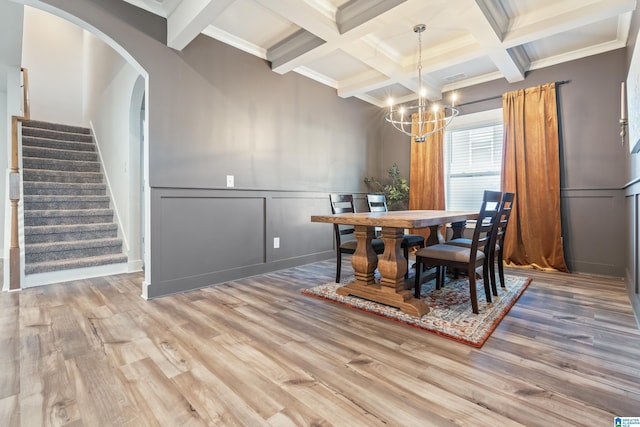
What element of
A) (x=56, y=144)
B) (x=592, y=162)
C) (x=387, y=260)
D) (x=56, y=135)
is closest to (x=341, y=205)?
(x=387, y=260)

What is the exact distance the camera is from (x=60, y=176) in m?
4.15

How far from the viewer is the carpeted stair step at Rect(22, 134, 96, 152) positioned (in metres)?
4.45

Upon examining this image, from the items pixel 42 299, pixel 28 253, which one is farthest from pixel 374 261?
pixel 28 253

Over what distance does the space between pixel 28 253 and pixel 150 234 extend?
65.9 inches

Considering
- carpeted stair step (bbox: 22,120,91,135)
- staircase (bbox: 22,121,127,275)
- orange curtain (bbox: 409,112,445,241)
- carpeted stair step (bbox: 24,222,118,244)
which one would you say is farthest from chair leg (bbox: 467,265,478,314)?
carpeted stair step (bbox: 22,120,91,135)

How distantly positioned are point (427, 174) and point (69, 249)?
467 cm

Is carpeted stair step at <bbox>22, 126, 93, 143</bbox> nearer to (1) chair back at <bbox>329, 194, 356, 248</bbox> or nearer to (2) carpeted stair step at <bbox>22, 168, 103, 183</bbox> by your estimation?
(2) carpeted stair step at <bbox>22, 168, 103, 183</bbox>

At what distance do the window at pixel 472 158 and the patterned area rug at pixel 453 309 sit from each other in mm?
1624

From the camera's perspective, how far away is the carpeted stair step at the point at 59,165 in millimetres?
4152

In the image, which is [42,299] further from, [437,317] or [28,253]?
[437,317]

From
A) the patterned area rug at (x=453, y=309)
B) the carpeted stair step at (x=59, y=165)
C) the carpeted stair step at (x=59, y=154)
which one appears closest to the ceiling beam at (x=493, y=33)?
the patterned area rug at (x=453, y=309)

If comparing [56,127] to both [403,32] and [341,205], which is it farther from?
[403,32]

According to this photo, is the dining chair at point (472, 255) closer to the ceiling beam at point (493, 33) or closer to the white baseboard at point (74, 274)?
the ceiling beam at point (493, 33)

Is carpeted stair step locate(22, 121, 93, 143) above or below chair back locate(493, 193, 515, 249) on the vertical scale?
above
